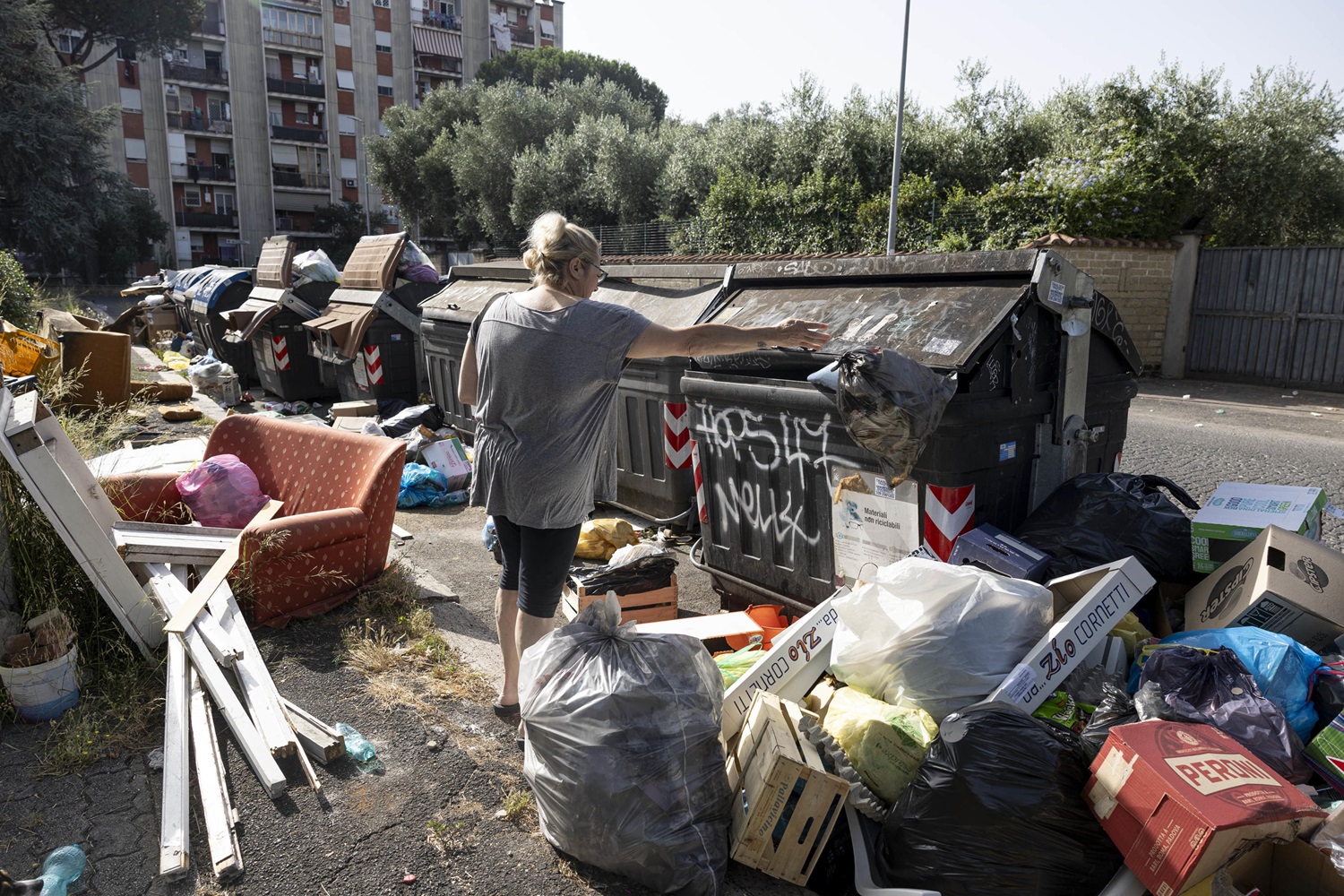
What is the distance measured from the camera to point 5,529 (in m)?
3.38

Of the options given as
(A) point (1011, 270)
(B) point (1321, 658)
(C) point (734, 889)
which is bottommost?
(C) point (734, 889)

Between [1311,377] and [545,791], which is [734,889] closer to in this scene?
[545,791]

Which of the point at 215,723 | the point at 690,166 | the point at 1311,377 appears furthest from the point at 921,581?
the point at 690,166

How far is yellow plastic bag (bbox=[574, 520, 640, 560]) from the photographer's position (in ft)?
16.3

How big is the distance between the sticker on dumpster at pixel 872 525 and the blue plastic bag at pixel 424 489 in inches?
142

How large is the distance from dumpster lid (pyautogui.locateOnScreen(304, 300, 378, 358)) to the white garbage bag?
7.07m

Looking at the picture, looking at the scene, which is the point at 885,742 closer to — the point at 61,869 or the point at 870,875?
the point at 870,875

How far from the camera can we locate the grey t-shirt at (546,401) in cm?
266

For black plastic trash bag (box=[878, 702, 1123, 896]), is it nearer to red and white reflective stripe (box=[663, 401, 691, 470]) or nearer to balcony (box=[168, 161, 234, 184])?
red and white reflective stripe (box=[663, 401, 691, 470])

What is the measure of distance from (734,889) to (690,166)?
2088 centimetres

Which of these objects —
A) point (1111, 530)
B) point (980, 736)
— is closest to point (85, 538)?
point (980, 736)

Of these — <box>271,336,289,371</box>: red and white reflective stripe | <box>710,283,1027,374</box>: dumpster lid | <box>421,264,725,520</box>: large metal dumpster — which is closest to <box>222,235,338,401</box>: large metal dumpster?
<box>271,336,289,371</box>: red and white reflective stripe

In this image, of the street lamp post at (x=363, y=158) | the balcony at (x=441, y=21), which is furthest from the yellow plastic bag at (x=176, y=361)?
the balcony at (x=441, y=21)

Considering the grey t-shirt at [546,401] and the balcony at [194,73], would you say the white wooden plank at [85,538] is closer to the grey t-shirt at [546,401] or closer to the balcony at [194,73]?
the grey t-shirt at [546,401]
